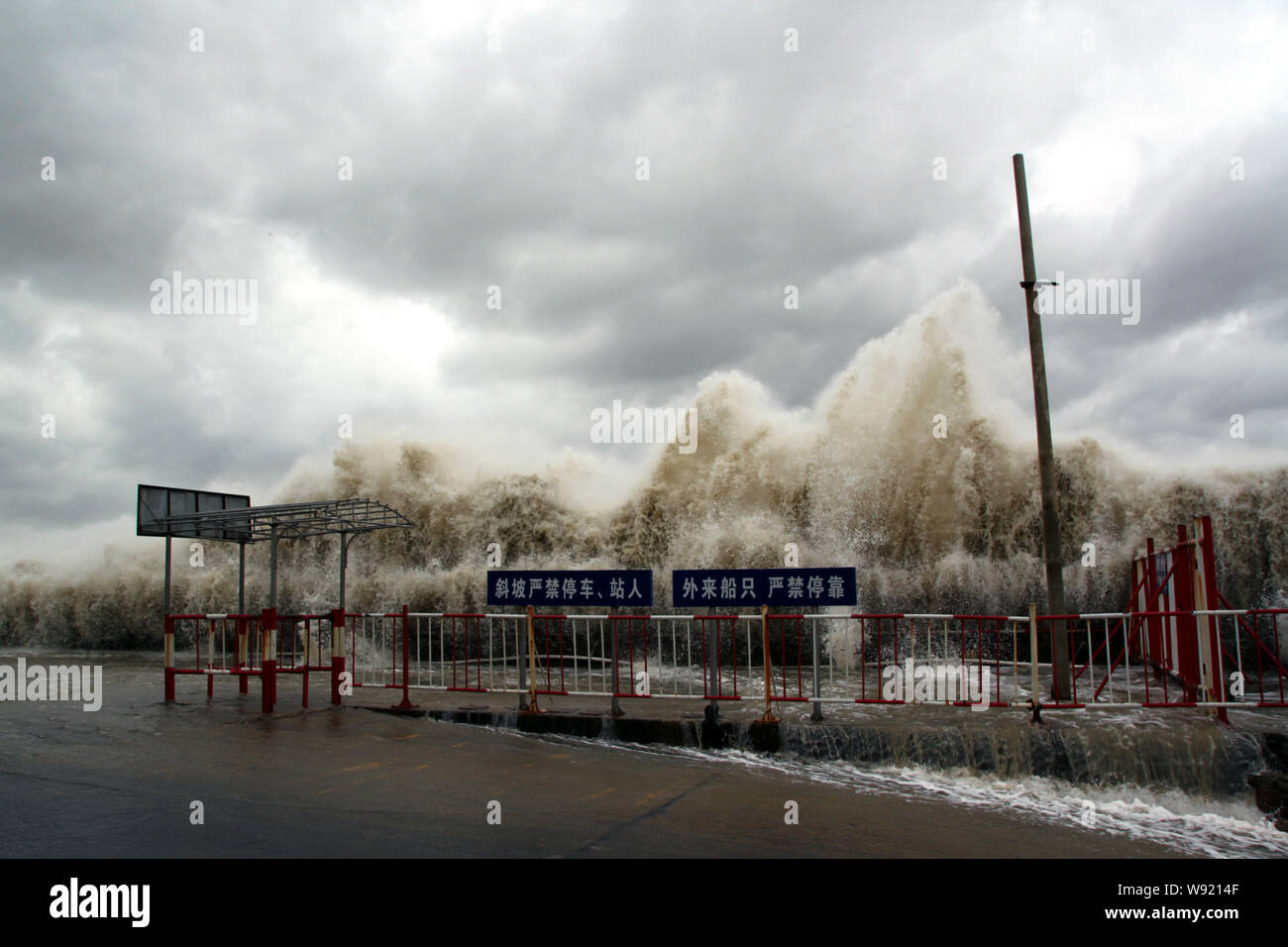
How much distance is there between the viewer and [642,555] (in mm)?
20219

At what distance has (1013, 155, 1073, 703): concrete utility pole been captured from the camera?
8641mm

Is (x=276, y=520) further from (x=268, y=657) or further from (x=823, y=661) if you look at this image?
(x=823, y=661)

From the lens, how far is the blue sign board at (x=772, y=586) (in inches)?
328

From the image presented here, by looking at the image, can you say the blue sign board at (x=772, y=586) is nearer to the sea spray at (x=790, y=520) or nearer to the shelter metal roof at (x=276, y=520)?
the shelter metal roof at (x=276, y=520)

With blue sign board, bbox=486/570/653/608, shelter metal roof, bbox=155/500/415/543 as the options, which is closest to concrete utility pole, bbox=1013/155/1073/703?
blue sign board, bbox=486/570/653/608

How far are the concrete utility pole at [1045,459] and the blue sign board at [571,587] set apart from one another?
13.8 feet

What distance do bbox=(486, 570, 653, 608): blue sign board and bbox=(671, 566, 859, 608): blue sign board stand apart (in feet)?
1.73

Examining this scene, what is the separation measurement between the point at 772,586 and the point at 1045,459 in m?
3.29

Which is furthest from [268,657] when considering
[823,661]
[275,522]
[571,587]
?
[823,661]

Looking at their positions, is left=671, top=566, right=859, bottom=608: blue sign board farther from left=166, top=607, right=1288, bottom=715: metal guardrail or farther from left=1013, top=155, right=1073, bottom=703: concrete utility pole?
left=1013, top=155, right=1073, bottom=703: concrete utility pole

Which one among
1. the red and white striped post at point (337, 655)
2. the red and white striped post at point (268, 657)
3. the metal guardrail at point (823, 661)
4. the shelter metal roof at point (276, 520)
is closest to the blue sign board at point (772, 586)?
the metal guardrail at point (823, 661)

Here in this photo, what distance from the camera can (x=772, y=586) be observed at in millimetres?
8453

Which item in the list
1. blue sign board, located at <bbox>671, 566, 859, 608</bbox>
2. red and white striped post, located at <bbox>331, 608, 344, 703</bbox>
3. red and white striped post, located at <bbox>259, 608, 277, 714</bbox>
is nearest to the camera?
blue sign board, located at <bbox>671, 566, 859, 608</bbox>
